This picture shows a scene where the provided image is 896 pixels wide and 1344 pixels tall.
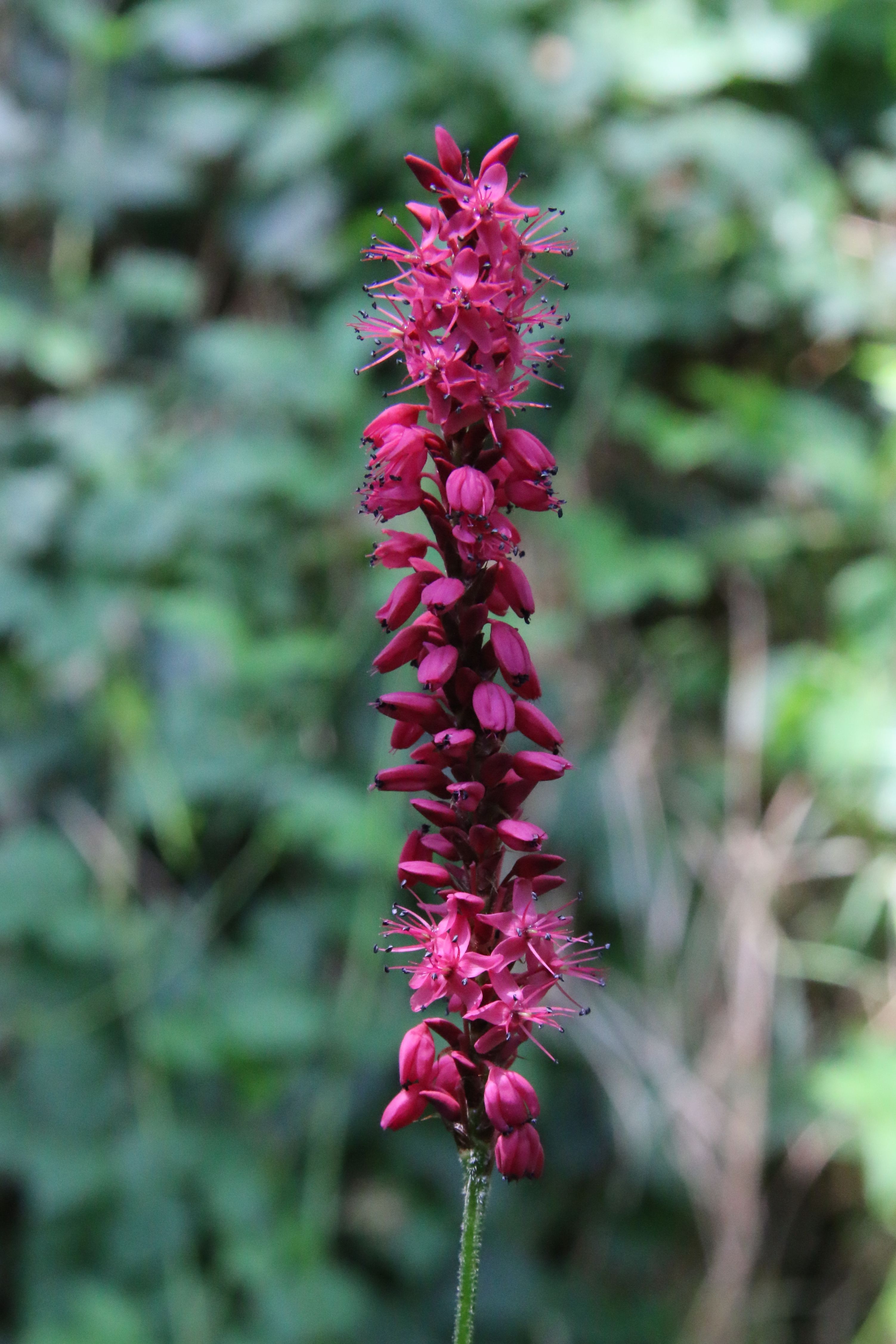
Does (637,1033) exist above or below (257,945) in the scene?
below

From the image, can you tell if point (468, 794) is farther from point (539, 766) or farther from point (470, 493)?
point (470, 493)

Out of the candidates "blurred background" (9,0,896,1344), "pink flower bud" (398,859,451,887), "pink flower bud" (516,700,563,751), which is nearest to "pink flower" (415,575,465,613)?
"pink flower bud" (516,700,563,751)

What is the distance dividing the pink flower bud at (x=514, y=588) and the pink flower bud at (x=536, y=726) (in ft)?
0.24

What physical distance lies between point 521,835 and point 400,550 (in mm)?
292

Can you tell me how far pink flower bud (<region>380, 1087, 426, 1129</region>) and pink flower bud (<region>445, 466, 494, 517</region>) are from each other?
1.50 feet

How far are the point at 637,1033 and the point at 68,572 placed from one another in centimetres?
172

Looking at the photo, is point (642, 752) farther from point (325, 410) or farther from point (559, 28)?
point (559, 28)

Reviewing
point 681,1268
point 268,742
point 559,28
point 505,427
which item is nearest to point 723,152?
point 559,28

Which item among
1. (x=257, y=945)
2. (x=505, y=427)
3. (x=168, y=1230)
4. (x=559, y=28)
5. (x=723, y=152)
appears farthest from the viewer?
(x=559, y=28)

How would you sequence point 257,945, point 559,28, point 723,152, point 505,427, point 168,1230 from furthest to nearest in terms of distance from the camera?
1. point 559,28
2. point 723,152
3. point 257,945
4. point 168,1230
5. point 505,427

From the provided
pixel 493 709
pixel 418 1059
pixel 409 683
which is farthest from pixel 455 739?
pixel 409 683

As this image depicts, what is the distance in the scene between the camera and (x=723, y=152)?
2.89 m

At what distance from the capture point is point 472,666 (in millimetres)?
969

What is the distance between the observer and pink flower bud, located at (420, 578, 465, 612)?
3.02 feet
